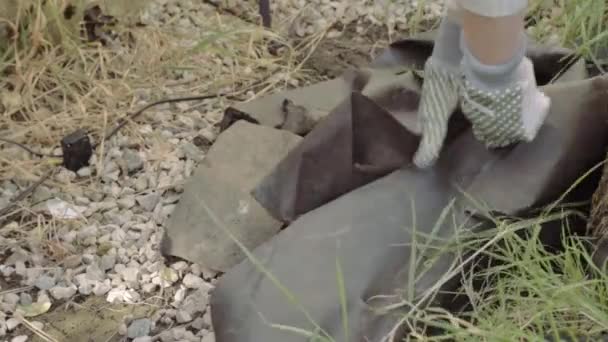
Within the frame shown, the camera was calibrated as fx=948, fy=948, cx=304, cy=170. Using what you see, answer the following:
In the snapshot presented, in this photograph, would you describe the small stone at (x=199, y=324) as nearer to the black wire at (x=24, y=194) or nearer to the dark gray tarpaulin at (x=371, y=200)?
the dark gray tarpaulin at (x=371, y=200)

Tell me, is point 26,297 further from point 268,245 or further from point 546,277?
point 546,277

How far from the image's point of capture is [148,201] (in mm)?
2240

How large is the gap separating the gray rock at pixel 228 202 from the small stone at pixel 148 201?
9cm

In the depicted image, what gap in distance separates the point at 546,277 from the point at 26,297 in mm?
1084

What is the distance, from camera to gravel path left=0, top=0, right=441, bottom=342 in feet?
6.47

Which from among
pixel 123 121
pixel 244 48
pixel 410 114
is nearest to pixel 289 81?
pixel 244 48

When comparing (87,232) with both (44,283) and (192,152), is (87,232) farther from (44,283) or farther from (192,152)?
(192,152)

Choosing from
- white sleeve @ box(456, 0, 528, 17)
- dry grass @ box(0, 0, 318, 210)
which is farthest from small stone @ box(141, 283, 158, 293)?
white sleeve @ box(456, 0, 528, 17)

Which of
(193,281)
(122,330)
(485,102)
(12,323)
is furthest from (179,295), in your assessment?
(485,102)

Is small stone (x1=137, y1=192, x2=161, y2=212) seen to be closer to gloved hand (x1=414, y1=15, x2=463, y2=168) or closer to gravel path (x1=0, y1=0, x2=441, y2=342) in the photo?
gravel path (x1=0, y1=0, x2=441, y2=342)

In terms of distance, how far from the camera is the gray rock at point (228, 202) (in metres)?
2.08

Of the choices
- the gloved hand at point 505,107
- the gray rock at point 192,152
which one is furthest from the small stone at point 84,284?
the gloved hand at point 505,107

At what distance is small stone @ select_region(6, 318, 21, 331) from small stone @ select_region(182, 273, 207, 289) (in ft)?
1.15

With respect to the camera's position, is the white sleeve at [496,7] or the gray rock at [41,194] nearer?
the white sleeve at [496,7]
